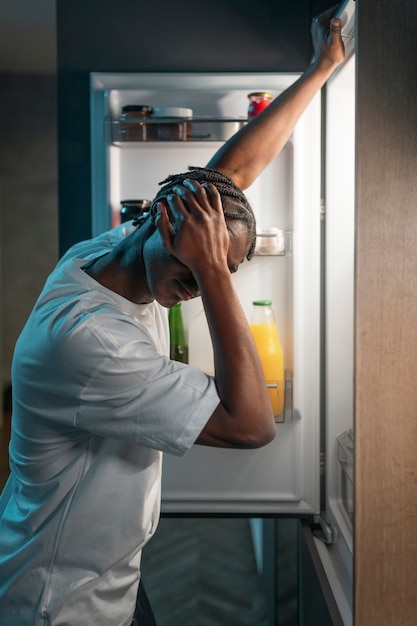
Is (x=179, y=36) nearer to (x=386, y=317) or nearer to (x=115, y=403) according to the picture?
(x=386, y=317)

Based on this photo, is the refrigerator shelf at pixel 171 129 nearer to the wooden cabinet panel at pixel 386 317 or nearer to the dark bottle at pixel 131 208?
the dark bottle at pixel 131 208

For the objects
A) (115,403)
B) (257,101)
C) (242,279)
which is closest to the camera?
(115,403)

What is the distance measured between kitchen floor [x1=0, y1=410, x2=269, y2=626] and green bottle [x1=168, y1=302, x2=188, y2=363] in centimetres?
105

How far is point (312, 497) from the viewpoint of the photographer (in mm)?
1707

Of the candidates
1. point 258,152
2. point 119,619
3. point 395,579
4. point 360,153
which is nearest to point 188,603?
point 119,619

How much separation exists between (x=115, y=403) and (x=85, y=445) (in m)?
0.16

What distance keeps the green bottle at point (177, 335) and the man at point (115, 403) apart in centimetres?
52

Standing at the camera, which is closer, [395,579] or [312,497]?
[395,579]

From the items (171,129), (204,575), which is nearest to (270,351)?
(171,129)

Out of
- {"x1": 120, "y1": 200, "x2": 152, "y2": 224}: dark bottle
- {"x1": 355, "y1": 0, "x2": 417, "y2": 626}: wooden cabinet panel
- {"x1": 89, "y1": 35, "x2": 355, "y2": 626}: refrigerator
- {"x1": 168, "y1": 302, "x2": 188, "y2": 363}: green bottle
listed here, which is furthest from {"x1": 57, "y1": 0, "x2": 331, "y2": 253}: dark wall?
{"x1": 355, "y1": 0, "x2": 417, "y2": 626}: wooden cabinet panel

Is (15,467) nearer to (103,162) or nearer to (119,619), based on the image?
(119,619)

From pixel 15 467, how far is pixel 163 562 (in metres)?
1.81

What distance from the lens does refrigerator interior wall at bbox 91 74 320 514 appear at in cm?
166

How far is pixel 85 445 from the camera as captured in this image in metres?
1.03
